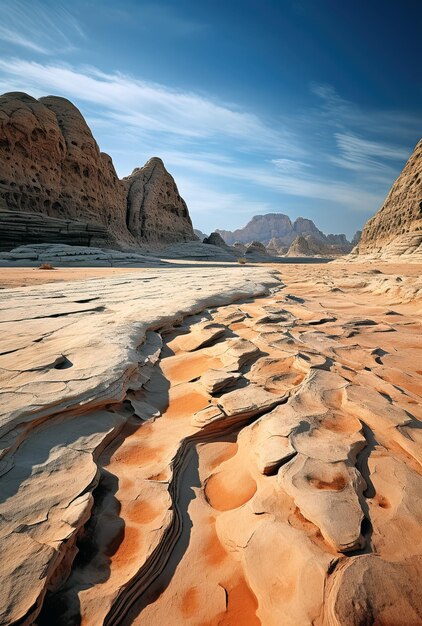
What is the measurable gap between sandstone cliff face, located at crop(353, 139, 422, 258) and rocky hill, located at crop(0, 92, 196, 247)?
1733 cm

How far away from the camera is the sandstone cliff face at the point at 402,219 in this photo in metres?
19.6

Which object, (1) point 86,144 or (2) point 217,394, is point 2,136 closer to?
(1) point 86,144

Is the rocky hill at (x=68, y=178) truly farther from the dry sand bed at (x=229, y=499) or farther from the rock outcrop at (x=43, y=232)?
the dry sand bed at (x=229, y=499)

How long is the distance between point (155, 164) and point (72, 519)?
108 ft

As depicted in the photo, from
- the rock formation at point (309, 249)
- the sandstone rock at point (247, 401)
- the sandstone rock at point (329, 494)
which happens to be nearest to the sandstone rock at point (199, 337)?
the sandstone rock at point (247, 401)

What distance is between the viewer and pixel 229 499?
1.14 metres

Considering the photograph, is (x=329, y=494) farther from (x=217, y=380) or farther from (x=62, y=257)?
(x=62, y=257)

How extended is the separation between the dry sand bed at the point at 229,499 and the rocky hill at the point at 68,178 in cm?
1811

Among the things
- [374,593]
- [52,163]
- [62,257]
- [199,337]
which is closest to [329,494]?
[374,593]

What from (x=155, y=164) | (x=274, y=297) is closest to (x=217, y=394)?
(x=274, y=297)

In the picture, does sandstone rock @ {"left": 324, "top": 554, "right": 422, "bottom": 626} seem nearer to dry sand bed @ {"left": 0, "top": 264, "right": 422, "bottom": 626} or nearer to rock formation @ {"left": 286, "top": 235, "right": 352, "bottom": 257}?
dry sand bed @ {"left": 0, "top": 264, "right": 422, "bottom": 626}

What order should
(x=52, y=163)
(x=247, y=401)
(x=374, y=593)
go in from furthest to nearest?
(x=52, y=163)
(x=247, y=401)
(x=374, y=593)

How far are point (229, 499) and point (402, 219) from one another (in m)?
25.6

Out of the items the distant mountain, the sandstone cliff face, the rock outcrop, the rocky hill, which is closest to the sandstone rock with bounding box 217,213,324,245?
the distant mountain
